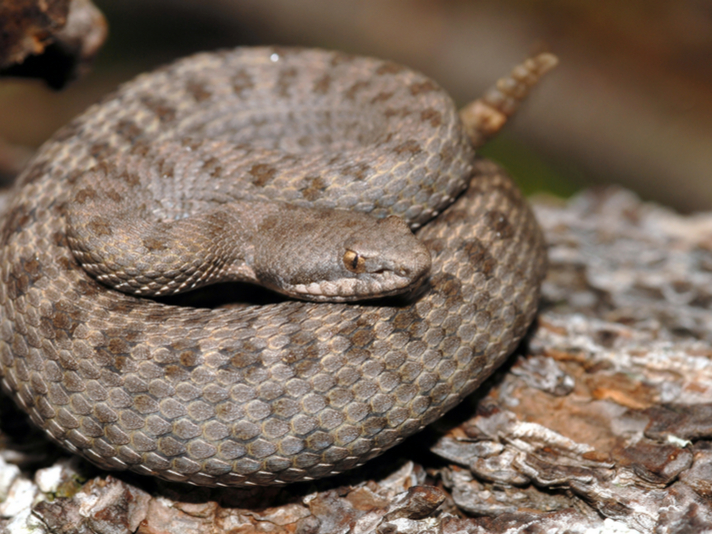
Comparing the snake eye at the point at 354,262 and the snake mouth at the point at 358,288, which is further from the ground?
the snake eye at the point at 354,262

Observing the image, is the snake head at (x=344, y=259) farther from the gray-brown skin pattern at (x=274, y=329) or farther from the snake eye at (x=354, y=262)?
the gray-brown skin pattern at (x=274, y=329)

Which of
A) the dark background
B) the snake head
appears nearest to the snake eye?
the snake head

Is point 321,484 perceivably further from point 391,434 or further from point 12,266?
point 12,266

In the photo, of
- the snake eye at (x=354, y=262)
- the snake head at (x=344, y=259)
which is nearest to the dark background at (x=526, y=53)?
the snake head at (x=344, y=259)

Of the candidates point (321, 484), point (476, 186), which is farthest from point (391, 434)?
point (476, 186)

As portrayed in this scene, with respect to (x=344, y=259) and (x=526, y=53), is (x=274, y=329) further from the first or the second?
(x=526, y=53)

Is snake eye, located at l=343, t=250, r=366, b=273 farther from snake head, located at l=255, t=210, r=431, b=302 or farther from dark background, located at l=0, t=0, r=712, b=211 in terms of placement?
dark background, located at l=0, t=0, r=712, b=211

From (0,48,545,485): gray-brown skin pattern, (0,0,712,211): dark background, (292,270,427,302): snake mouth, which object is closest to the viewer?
(0,48,545,485): gray-brown skin pattern

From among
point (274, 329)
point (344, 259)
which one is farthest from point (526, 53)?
point (274, 329)
